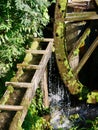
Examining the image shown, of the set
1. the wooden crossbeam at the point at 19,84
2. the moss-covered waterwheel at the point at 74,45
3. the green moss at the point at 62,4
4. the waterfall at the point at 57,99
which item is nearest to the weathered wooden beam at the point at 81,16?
the moss-covered waterwheel at the point at 74,45

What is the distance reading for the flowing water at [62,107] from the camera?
286 inches

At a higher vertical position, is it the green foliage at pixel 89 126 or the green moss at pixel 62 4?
the green moss at pixel 62 4

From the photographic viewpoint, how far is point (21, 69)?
5.24 meters

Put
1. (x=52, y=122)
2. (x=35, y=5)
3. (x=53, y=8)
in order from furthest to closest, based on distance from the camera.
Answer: (x=52, y=122) → (x=53, y=8) → (x=35, y=5)

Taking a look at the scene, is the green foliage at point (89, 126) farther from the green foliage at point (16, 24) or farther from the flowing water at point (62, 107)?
the green foliage at point (16, 24)

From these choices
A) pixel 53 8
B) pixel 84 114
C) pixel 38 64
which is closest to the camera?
pixel 38 64

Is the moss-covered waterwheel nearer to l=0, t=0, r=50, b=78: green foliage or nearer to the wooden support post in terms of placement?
the wooden support post

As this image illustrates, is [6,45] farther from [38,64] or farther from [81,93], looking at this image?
[81,93]

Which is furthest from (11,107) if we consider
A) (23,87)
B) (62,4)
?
(62,4)

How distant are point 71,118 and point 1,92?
7.01 ft

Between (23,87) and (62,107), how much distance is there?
3.37 metres

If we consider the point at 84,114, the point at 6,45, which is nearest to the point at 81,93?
the point at 84,114

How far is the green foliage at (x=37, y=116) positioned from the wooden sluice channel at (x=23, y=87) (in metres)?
0.96

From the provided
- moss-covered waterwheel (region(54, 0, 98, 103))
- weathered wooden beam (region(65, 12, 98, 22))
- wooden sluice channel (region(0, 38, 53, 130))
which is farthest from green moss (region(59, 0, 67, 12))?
wooden sluice channel (region(0, 38, 53, 130))
